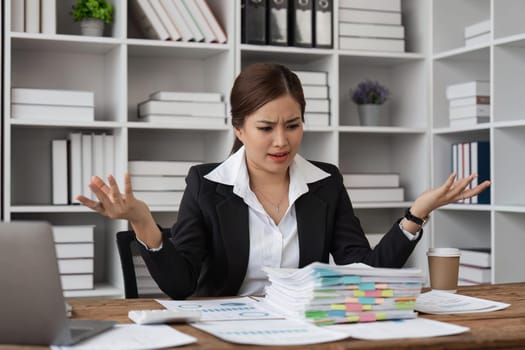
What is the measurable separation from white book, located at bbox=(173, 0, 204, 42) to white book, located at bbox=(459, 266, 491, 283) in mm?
1568

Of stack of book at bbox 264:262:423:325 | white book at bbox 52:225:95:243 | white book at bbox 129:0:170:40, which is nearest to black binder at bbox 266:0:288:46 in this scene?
white book at bbox 129:0:170:40

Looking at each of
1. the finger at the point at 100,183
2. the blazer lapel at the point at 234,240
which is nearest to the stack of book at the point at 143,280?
the blazer lapel at the point at 234,240

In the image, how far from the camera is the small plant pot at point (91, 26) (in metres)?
3.31

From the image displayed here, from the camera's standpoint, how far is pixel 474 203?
139 inches

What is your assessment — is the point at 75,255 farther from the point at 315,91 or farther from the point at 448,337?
the point at 448,337

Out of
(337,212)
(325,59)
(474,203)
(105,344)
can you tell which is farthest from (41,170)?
(105,344)

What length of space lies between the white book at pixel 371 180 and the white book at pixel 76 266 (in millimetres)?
1215

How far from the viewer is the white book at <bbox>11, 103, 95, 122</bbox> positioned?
315 centimetres

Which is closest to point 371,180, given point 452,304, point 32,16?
point 32,16

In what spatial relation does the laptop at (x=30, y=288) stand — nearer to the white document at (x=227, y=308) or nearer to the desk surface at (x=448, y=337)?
the desk surface at (x=448, y=337)

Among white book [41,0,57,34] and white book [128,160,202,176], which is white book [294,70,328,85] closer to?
white book [128,160,202,176]

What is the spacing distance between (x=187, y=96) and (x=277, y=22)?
0.53 meters

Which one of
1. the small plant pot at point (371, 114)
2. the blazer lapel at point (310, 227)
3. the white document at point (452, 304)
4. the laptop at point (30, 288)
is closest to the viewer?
the laptop at point (30, 288)

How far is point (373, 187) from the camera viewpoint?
3717 millimetres
